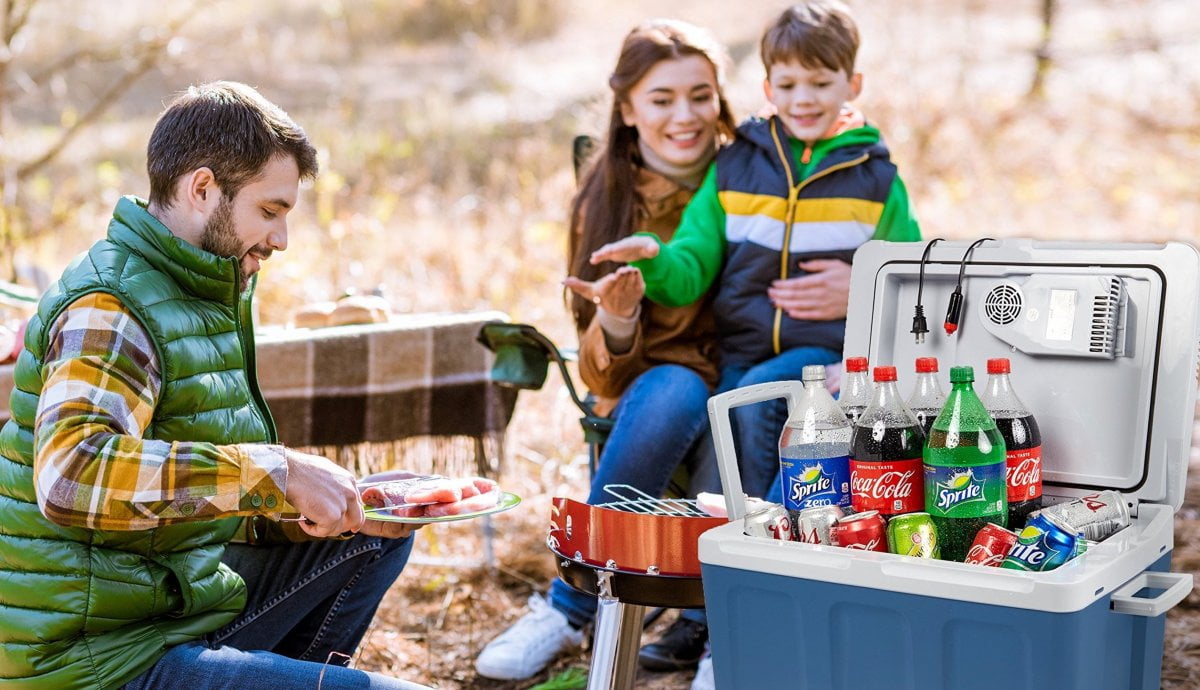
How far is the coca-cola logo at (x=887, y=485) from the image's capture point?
1.82 metres

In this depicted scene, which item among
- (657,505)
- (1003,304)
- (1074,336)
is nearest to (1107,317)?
(1074,336)

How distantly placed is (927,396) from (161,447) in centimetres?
108

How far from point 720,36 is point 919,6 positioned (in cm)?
222

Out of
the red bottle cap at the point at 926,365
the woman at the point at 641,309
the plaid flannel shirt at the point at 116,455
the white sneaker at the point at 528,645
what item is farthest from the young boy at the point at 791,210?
A: the plaid flannel shirt at the point at 116,455

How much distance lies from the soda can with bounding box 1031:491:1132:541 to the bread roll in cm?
190

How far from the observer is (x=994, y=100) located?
9148mm

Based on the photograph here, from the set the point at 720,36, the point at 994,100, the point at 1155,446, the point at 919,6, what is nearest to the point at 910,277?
the point at 1155,446

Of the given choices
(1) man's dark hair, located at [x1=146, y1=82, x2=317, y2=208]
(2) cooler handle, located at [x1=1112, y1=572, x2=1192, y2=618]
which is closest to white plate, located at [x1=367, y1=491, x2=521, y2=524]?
(1) man's dark hair, located at [x1=146, y1=82, x2=317, y2=208]

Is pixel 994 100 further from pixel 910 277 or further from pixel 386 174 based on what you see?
pixel 910 277

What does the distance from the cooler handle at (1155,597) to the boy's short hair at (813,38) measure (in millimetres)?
1424

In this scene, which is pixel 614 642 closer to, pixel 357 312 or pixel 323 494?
pixel 323 494

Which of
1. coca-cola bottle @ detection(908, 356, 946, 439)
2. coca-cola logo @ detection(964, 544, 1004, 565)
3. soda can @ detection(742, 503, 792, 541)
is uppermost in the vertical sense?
coca-cola bottle @ detection(908, 356, 946, 439)

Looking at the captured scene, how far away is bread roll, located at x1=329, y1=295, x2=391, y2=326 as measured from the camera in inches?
127

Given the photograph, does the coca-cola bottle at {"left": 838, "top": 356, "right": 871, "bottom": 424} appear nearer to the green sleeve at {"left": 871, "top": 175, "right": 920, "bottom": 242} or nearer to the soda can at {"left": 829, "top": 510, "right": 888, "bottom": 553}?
the soda can at {"left": 829, "top": 510, "right": 888, "bottom": 553}
